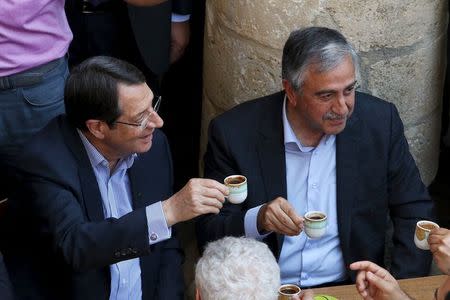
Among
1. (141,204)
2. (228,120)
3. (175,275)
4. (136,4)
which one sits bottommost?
(175,275)

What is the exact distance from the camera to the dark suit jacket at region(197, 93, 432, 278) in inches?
179

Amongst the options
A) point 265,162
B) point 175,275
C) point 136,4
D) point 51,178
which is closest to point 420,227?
point 265,162

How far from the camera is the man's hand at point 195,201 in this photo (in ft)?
13.1

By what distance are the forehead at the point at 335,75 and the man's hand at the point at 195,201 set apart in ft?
2.32

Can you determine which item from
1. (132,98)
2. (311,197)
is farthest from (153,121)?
(311,197)

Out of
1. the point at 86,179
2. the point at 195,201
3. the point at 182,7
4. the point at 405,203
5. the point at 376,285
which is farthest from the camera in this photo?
the point at 182,7

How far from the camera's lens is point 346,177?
457 centimetres

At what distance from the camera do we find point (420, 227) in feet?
13.2

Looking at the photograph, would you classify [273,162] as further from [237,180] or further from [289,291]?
[289,291]

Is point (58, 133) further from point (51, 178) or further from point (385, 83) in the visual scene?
point (385, 83)

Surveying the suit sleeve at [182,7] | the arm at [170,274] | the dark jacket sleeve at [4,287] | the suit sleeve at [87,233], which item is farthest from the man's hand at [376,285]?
the suit sleeve at [182,7]

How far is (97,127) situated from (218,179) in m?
0.66

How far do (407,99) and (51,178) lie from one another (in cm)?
187

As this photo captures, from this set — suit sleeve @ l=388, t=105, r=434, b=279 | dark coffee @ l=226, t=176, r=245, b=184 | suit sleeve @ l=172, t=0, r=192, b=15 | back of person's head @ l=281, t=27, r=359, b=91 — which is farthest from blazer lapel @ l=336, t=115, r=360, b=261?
suit sleeve @ l=172, t=0, r=192, b=15
